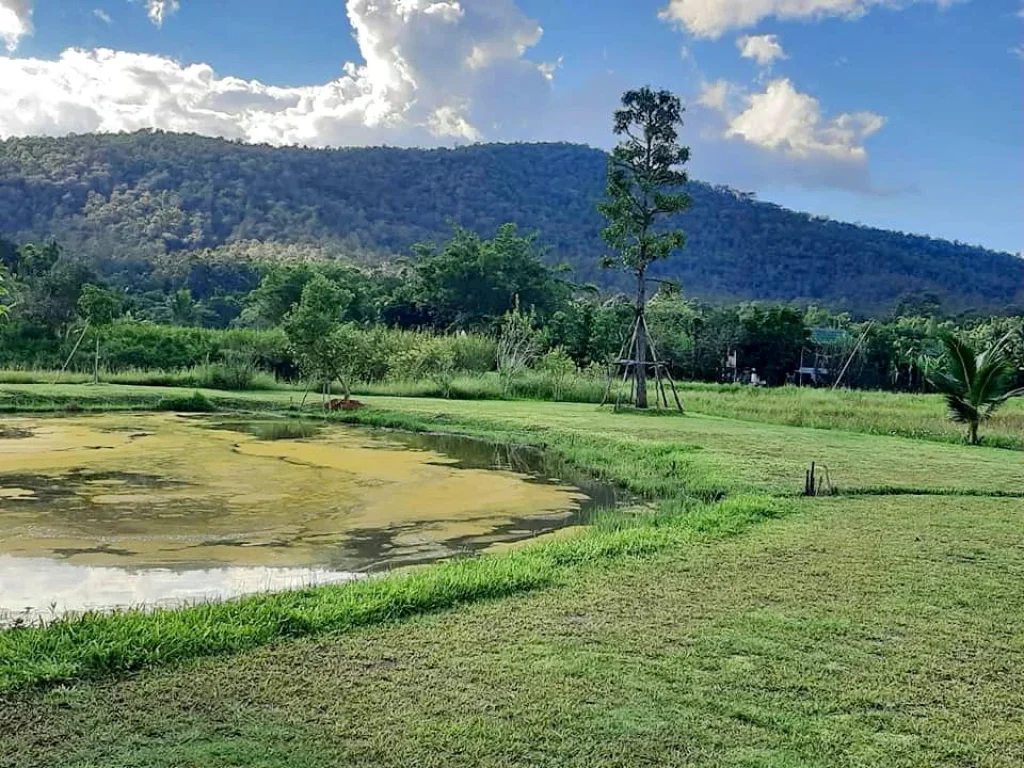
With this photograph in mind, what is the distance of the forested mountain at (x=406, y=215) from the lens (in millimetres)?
63000

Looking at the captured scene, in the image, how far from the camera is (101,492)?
934 centimetres

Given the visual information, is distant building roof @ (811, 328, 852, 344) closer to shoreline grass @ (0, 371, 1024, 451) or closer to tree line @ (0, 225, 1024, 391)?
tree line @ (0, 225, 1024, 391)

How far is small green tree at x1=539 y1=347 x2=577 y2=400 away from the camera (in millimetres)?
24266

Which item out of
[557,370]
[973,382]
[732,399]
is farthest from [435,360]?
[973,382]

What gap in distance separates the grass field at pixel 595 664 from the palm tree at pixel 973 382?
8.63 m

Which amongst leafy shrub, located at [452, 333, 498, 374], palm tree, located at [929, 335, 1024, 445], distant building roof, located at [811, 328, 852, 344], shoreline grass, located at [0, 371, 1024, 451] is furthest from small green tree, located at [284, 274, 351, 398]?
distant building roof, located at [811, 328, 852, 344]

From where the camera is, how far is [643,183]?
21.5m

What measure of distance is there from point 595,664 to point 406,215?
71.8 m

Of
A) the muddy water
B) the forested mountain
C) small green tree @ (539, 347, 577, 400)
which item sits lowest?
the muddy water

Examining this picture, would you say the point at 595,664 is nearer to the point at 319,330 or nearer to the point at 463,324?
the point at 319,330

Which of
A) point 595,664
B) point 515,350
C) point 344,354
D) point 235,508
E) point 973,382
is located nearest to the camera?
point 595,664

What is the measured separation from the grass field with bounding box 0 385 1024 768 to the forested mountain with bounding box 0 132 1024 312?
191ft

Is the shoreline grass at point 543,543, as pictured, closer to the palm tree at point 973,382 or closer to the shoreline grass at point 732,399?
the palm tree at point 973,382

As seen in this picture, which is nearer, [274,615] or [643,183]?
[274,615]
